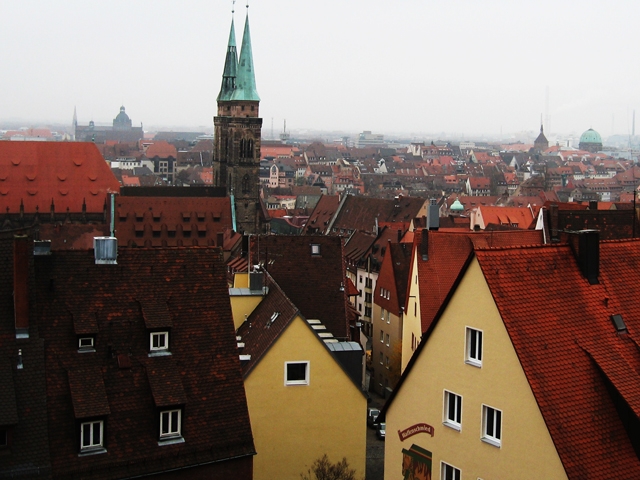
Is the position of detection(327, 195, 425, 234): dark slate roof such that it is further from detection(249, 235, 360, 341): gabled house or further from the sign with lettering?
the sign with lettering

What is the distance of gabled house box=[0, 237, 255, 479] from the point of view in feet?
66.1

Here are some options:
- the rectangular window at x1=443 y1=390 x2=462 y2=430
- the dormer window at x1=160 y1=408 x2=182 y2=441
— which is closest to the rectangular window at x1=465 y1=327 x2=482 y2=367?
the rectangular window at x1=443 y1=390 x2=462 y2=430

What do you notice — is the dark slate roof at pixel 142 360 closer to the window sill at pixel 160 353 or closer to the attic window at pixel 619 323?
the window sill at pixel 160 353

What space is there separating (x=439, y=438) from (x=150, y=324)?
7.22 metres

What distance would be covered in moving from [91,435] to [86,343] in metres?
2.26

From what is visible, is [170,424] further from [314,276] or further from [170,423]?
[314,276]

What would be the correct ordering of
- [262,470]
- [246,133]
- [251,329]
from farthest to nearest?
[246,133] < [251,329] < [262,470]

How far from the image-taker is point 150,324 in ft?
72.8

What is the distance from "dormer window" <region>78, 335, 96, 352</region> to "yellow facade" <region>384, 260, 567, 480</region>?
688 cm

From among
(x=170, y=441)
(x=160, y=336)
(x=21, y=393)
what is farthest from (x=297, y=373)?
(x=21, y=393)

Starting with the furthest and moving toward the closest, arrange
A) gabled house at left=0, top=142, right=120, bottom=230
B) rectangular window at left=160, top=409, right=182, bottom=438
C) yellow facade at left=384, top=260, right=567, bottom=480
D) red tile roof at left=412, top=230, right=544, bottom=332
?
1. gabled house at left=0, top=142, right=120, bottom=230
2. red tile roof at left=412, top=230, right=544, bottom=332
3. rectangular window at left=160, top=409, right=182, bottom=438
4. yellow facade at left=384, top=260, right=567, bottom=480

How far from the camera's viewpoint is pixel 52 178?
94.8 meters

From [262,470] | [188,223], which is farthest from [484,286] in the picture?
[188,223]

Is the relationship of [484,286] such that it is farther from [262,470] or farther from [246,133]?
[246,133]
